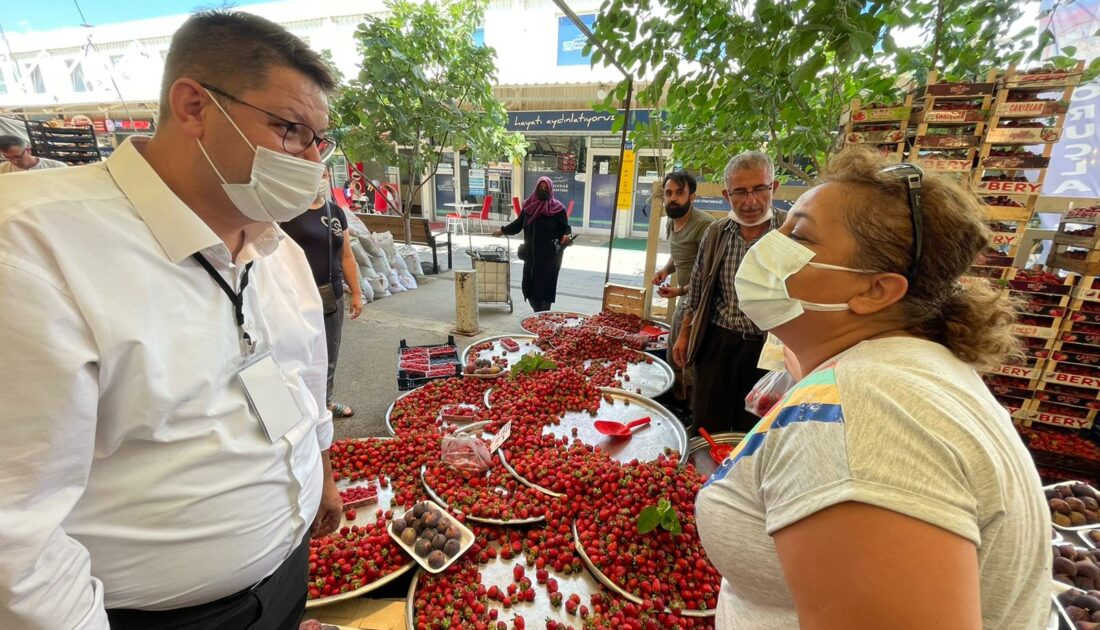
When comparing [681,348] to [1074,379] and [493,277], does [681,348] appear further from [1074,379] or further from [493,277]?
[493,277]

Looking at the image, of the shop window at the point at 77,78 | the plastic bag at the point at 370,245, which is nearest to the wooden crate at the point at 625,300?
the plastic bag at the point at 370,245

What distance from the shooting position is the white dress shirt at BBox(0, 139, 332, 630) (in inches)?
25.5

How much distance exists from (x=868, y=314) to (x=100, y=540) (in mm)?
1511

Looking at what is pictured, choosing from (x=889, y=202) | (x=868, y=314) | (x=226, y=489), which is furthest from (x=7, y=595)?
(x=889, y=202)

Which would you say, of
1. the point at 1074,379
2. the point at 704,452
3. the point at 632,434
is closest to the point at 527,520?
the point at 632,434

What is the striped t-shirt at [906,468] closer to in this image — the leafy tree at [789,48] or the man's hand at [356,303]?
the leafy tree at [789,48]

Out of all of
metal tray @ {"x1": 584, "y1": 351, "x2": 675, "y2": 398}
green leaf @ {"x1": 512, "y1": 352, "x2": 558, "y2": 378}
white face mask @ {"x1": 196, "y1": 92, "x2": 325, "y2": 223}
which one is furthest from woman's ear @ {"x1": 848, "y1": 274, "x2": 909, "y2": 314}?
green leaf @ {"x1": 512, "y1": 352, "x2": 558, "y2": 378}

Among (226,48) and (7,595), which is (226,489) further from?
(226,48)

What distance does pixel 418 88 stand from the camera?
6.66m

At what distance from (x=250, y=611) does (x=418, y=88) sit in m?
7.14

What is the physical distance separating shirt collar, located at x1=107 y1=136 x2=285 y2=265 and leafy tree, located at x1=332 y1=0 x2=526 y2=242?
641 cm

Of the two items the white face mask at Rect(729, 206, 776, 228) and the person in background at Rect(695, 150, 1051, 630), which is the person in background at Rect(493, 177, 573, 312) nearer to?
the white face mask at Rect(729, 206, 776, 228)

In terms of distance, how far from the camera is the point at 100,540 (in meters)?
0.79

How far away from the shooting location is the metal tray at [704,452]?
7.36 ft
